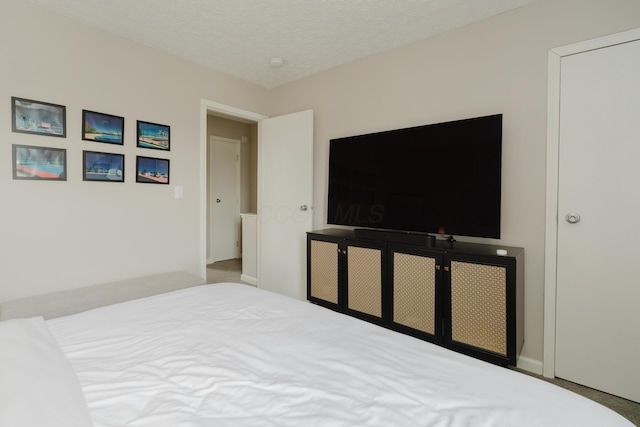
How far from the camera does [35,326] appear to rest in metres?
1.17

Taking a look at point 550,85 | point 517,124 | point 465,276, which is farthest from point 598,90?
point 465,276

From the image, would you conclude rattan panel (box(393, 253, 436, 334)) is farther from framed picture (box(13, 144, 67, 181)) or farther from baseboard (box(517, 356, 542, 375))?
framed picture (box(13, 144, 67, 181))

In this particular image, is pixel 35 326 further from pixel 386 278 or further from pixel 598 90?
pixel 598 90

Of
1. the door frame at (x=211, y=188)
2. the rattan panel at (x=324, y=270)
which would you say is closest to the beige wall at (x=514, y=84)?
the rattan panel at (x=324, y=270)

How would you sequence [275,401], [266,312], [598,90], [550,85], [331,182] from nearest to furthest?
[275,401], [266,312], [598,90], [550,85], [331,182]

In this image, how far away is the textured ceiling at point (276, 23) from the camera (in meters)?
2.26

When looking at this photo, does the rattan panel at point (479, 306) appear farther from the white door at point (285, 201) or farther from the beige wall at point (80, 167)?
the beige wall at point (80, 167)

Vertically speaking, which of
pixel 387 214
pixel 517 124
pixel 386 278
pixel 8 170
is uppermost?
pixel 517 124

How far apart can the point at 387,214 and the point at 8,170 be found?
9.52 feet

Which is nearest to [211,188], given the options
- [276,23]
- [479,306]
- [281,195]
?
[281,195]

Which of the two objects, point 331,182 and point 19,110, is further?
point 331,182

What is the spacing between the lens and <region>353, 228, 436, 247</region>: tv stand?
2400 millimetres

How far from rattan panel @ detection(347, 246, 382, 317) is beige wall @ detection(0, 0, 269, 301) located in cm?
169

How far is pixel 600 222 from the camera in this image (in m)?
1.99
